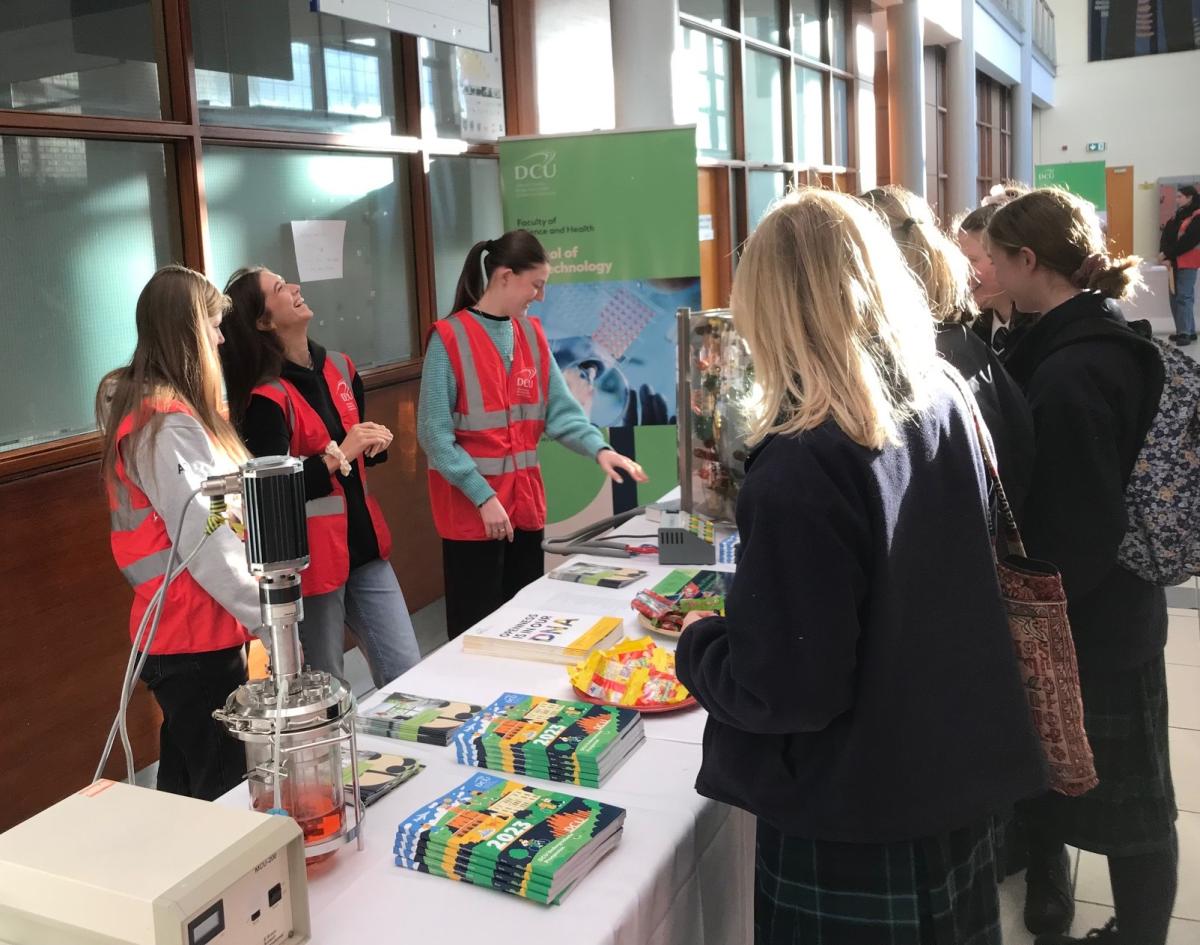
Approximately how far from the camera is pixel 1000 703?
4.18 ft

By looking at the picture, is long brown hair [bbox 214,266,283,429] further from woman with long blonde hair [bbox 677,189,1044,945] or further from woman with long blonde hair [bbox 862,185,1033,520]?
woman with long blonde hair [bbox 677,189,1044,945]

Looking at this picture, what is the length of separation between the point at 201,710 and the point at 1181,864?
2.32 m

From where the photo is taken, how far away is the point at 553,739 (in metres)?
1.54

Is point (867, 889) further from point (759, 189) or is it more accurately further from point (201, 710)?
point (759, 189)

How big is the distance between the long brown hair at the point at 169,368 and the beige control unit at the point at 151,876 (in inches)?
45.6

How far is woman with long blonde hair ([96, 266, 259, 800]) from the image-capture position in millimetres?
2131

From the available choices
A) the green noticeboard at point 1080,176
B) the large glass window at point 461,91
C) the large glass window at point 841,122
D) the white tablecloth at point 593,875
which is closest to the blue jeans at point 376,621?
the white tablecloth at point 593,875

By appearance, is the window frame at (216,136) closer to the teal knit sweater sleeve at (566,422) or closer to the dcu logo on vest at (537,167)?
the dcu logo on vest at (537,167)

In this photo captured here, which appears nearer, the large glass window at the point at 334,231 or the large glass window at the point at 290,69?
the large glass window at the point at 290,69

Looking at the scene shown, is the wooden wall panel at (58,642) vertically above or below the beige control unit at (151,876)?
below

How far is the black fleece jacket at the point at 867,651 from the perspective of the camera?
1160 millimetres

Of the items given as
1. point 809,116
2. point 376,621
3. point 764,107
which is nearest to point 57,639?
point 376,621

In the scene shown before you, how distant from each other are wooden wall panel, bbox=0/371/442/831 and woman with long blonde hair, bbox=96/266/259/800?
30.4 inches

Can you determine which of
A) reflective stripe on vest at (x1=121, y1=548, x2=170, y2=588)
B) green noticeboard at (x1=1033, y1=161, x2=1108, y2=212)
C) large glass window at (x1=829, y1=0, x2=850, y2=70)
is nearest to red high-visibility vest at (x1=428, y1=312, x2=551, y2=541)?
reflective stripe on vest at (x1=121, y1=548, x2=170, y2=588)
